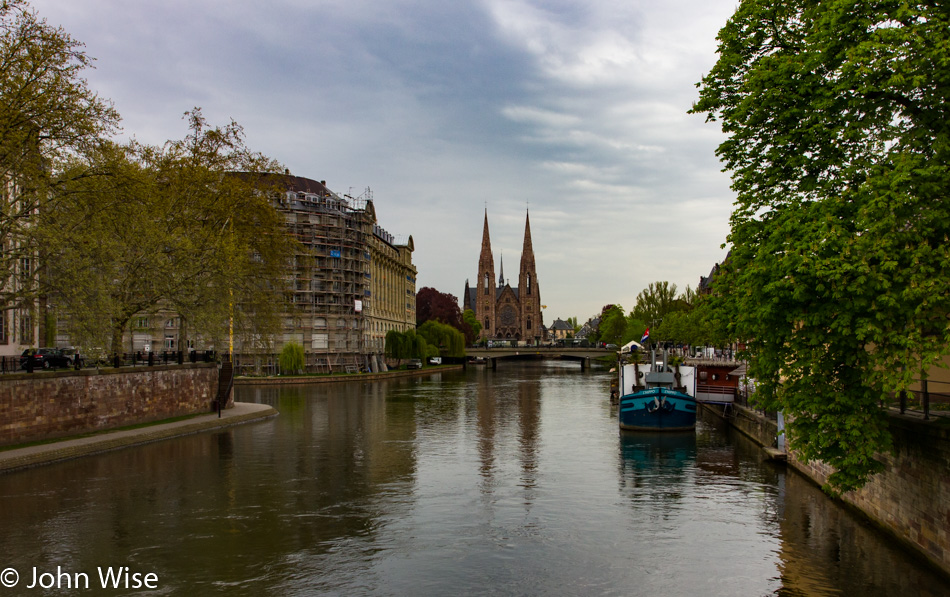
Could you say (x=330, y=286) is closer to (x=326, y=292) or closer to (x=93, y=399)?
(x=326, y=292)

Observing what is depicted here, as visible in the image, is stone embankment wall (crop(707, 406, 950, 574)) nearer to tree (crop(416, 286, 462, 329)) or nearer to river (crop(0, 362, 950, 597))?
river (crop(0, 362, 950, 597))

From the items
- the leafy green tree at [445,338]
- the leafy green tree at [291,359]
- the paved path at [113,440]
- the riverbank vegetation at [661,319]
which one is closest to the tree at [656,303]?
the riverbank vegetation at [661,319]

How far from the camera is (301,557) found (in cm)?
1738

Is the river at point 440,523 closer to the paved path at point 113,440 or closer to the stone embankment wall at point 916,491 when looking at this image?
the stone embankment wall at point 916,491

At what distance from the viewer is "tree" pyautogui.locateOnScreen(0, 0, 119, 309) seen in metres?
28.7

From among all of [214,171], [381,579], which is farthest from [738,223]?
[214,171]

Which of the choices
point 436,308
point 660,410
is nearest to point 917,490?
point 660,410

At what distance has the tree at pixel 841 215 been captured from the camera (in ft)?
45.5

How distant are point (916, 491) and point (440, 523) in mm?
11711

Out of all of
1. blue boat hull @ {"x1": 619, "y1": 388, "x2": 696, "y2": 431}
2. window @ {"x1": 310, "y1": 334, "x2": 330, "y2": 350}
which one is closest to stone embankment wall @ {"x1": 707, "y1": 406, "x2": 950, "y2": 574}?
blue boat hull @ {"x1": 619, "y1": 388, "x2": 696, "y2": 431}

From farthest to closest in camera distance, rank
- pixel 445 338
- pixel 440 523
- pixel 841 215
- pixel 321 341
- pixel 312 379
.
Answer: pixel 445 338
pixel 321 341
pixel 312 379
pixel 440 523
pixel 841 215

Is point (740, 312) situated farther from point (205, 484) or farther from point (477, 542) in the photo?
point (205, 484)

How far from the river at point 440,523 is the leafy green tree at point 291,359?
47.3 meters

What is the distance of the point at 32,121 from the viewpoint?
30125 mm
